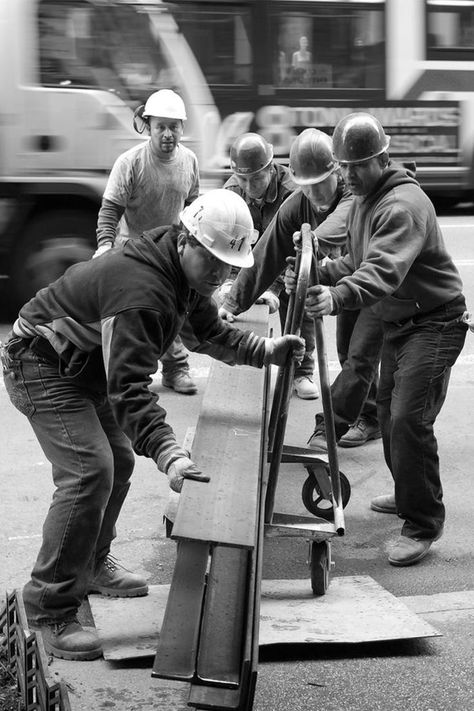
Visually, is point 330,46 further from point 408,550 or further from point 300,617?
point 300,617

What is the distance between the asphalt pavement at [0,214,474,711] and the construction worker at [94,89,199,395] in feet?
0.95

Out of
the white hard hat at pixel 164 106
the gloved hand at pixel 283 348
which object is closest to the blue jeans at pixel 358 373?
the gloved hand at pixel 283 348

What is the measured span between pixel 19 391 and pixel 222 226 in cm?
97

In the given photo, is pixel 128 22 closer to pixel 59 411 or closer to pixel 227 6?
pixel 227 6

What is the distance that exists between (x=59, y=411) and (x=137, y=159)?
3.77m

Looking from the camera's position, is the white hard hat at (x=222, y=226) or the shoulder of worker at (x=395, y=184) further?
the shoulder of worker at (x=395, y=184)

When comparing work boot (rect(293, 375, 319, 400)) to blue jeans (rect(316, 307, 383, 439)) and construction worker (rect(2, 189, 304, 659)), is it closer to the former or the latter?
blue jeans (rect(316, 307, 383, 439))

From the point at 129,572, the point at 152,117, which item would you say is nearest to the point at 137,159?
the point at 152,117

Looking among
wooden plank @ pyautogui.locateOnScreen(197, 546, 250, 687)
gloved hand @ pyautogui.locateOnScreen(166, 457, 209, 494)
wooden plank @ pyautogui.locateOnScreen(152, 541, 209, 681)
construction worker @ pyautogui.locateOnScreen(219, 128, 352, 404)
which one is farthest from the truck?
wooden plank @ pyautogui.locateOnScreen(152, 541, 209, 681)

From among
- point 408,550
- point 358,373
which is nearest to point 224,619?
point 408,550

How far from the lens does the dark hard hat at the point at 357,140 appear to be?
4.40 metres

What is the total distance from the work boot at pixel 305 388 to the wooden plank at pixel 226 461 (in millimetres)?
2471

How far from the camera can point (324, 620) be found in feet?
13.0

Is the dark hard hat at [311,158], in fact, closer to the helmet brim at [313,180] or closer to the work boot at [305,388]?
A: the helmet brim at [313,180]
